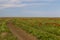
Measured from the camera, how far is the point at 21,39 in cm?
2012

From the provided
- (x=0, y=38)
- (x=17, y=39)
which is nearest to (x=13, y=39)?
(x=17, y=39)

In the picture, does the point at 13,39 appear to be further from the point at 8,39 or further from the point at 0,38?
the point at 0,38

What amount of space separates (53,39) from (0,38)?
6.30 m

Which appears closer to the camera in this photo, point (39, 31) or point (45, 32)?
point (45, 32)

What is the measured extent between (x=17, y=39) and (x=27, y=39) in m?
1.03

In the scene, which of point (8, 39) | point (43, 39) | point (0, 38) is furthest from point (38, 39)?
point (0, 38)

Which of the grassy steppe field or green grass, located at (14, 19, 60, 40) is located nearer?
green grass, located at (14, 19, 60, 40)

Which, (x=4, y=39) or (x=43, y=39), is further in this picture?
(x=4, y=39)

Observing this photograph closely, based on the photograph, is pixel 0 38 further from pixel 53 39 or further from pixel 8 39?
pixel 53 39

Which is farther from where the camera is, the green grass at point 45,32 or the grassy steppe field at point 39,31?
the grassy steppe field at point 39,31

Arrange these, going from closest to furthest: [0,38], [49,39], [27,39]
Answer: [49,39] < [27,39] < [0,38]

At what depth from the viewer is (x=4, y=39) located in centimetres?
2114

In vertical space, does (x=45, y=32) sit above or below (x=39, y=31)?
below

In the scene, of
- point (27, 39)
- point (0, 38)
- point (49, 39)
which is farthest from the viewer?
point (0, 38)
